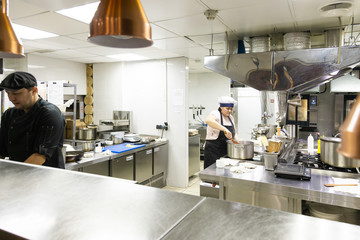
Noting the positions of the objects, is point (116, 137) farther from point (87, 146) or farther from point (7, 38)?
point (7, 38)

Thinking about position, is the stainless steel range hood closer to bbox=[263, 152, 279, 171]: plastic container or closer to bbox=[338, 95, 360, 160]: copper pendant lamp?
bbox=[263, 152, 279, 171]: plastic container

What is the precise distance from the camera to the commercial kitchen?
829 mm

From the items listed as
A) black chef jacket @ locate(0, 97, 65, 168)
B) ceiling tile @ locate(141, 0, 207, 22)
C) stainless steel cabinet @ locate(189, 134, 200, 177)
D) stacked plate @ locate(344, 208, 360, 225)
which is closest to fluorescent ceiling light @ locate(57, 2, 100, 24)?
ceiling tile @ locate(141, 0, 207, 22)

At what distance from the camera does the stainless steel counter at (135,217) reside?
75cm

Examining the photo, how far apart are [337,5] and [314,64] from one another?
0.55 meters

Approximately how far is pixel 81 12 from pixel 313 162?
2.83m

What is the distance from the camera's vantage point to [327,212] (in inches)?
85.6

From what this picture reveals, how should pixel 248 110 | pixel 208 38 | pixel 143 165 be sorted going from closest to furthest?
pixel 208 38 → pixel 143 165 → pixel 248 110

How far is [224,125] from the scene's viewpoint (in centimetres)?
396

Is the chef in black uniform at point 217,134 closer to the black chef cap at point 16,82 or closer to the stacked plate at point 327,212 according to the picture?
the stacked plate at point 327,212

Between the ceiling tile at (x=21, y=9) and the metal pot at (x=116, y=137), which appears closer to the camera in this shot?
the ceiling tile at (x=21, y=9)

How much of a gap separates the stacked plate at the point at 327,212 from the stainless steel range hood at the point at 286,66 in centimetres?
127

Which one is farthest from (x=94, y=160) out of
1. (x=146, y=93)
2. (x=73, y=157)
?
(x=146, y=93)

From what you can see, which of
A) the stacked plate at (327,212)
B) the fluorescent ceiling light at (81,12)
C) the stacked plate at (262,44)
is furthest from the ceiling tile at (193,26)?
the stacked plate at (327,212)
